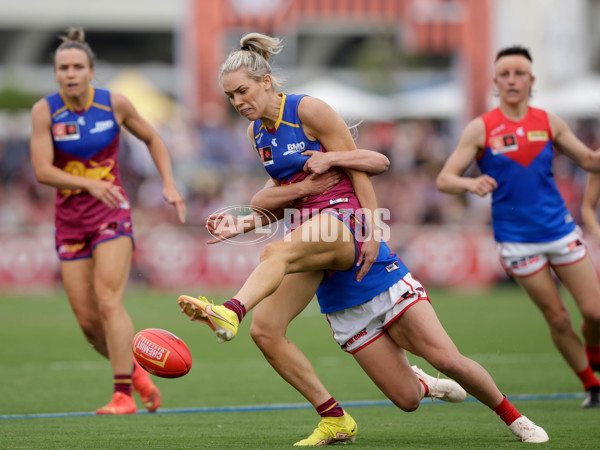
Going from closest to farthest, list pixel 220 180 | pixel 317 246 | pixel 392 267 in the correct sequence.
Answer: pixel 317 246
pixel 392 267
pixel 220 180

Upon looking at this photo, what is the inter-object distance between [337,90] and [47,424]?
67.8 feet

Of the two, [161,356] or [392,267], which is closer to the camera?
[161,356]

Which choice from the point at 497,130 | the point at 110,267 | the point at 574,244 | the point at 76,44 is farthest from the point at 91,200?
the point at 574,244

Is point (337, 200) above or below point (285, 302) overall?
above

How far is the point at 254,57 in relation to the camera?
5891 millimetres

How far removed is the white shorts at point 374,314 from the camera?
19.7ft

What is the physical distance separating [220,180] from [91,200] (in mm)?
12680

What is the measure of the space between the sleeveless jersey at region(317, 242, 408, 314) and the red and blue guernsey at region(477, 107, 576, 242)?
6.43ft

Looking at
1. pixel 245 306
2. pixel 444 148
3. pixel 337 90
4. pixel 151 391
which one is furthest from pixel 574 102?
pixel 245 306

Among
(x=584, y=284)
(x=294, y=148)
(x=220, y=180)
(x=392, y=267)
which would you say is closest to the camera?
(x=294, y=148)

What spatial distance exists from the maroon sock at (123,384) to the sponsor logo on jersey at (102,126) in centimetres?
186

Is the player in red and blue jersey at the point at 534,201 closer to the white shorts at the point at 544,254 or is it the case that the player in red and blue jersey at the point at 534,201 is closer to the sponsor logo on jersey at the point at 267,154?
the white shorts at the point at 544,254

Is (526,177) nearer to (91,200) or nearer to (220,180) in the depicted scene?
(91,200)

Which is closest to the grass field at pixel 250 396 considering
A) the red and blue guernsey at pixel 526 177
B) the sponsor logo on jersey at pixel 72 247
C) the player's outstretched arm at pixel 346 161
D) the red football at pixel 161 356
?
the red football at pixel 161 356
